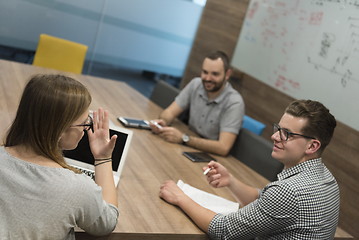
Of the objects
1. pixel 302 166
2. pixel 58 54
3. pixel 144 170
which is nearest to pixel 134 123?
pixel 144 170

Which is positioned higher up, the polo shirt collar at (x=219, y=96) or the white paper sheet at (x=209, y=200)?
the polo shirt collar at (x=219, y=96)

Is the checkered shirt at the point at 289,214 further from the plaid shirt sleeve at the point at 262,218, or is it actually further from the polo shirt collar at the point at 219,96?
the polo shirt collar at the point at 219,96

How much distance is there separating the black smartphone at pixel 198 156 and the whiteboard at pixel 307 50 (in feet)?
4.66

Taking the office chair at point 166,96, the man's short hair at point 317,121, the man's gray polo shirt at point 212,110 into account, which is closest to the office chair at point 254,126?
the man's gray polo shirt at point 212,110

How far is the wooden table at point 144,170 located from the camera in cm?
149

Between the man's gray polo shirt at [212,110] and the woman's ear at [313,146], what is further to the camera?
the man's gray polo shirt at [212,110]

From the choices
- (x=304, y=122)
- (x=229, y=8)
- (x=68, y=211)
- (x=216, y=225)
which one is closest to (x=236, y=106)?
(x=304, y=122)

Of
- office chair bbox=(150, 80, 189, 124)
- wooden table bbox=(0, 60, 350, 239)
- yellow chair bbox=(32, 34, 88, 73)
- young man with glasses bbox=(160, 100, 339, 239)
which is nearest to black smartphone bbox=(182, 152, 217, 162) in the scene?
wooden table bbox=(0, 60, 350, 239)

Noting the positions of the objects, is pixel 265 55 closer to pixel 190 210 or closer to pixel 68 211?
pixel 190 210

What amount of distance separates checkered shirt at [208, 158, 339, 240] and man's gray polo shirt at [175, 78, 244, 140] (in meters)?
1.13

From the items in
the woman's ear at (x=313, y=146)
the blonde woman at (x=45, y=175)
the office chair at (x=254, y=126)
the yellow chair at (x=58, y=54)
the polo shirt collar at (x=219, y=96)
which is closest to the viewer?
the blonde woman at (x=45, y=175)

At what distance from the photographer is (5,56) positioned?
4449mm

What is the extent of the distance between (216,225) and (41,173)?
759mm

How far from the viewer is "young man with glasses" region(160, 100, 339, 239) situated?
4.88 ft
